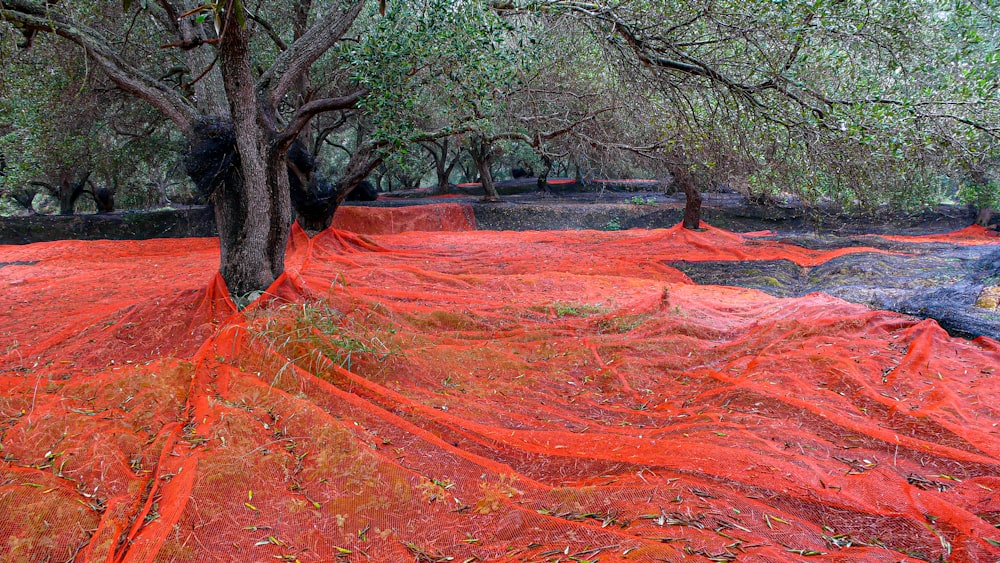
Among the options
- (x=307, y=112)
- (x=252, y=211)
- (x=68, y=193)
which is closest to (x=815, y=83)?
(x=307, y=112)

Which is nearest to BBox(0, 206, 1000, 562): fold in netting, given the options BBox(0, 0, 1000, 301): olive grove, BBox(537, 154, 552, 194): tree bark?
BBox(0, 0, 1000, 301): olive grove

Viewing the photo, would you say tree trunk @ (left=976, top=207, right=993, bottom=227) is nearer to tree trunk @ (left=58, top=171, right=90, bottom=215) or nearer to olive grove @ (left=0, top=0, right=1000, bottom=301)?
olive grove @ (left=0, top=0, right=1000, bottom=301)

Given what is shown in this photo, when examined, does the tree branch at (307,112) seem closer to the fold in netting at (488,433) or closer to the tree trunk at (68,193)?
the fold in netting at (488,433)

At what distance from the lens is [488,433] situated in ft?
10.1

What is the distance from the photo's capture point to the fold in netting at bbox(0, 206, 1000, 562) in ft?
7.02

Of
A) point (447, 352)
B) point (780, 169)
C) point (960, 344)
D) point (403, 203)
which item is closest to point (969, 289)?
point (960, 344)

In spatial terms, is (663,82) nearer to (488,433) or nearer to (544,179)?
(488,433)

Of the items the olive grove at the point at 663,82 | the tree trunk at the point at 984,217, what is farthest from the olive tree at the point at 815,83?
the tree trunk at the point at 984,217

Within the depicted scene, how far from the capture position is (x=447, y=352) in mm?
4504

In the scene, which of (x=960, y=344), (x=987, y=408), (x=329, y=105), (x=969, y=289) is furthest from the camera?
(x=969, y=289)

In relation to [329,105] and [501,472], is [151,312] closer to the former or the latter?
[329,105]

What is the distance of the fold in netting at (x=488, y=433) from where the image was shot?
2.14m

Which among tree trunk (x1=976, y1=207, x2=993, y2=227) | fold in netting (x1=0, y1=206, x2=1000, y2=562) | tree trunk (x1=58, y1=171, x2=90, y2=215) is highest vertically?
tree trunk (x1=58, y1=171, x2=90, y2=215)

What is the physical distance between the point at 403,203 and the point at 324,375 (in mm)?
13324
